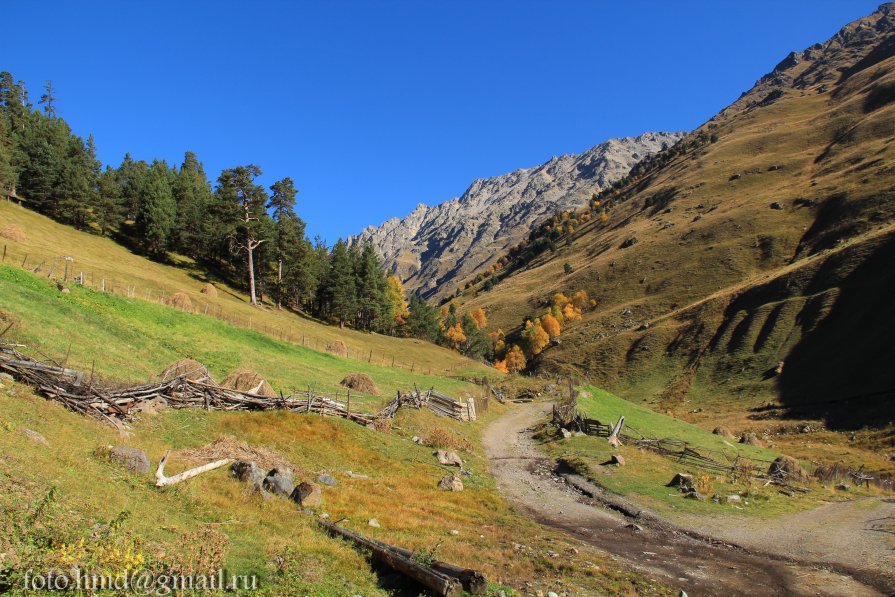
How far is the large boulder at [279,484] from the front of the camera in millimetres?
14711

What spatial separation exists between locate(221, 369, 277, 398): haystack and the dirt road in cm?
1413

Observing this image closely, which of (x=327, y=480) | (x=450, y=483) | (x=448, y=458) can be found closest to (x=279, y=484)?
(x=327, y=480)

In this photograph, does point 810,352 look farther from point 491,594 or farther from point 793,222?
point 491,594

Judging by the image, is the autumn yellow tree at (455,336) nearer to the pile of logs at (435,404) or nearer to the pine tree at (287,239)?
the pine tree at (287,239)

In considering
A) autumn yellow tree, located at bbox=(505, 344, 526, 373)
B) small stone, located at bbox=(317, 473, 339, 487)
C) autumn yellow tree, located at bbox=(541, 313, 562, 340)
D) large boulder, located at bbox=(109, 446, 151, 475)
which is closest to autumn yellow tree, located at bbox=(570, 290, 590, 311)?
autumn yellow tree, located at bbox=(541, 313, 562, 340)

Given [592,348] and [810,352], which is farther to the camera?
[592,348]

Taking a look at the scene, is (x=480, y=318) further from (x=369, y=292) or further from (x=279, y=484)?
(x=279, y=484)

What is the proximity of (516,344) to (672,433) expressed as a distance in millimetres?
98922

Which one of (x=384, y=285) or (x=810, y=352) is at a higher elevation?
(x=810, y=352)

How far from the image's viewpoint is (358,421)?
90.8ft

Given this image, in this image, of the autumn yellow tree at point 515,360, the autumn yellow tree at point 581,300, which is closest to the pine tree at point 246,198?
the autumn yellow tree at point 515,360

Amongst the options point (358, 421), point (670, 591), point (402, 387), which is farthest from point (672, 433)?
point (670, 591)

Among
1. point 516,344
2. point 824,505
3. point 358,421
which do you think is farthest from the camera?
point 516,344

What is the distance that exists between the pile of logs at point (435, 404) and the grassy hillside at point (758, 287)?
44346mm
